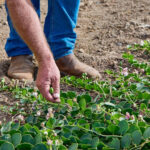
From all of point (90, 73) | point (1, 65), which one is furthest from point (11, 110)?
point (1, 65)

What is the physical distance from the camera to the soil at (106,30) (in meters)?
3.24

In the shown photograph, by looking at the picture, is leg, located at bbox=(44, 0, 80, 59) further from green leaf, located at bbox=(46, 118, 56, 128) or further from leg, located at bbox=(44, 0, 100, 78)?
green leaf, located at bbox=(46, 118, 56, 128)

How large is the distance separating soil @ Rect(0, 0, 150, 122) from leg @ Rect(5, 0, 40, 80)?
4.7 inches

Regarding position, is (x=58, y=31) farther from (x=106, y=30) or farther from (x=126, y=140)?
(x=126, y=140)

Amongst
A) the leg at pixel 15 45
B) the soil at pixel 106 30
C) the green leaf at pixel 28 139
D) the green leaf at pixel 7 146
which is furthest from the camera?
the soil at pixel 106 30

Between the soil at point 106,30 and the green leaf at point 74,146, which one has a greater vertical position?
the soil at point 106,30

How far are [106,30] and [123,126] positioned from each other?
7.54 feet

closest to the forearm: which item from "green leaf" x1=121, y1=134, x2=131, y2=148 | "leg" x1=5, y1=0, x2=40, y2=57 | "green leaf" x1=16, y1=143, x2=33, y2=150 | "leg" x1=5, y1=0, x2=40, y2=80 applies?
"green leaf" x1=16, y1=143, x2=33, y2=150

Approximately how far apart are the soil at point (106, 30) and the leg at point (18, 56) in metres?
0.12

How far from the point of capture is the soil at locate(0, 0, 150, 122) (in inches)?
128

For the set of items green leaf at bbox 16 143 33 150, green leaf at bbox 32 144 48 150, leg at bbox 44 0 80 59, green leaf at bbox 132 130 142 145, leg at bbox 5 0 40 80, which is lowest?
green leaf at bbox 16 143 33 150

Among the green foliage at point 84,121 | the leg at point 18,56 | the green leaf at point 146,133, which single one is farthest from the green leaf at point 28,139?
the leg at point 18,56

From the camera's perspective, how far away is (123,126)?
1.74m

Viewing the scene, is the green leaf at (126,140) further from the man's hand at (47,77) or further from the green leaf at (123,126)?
the man's hand at (47,77)
